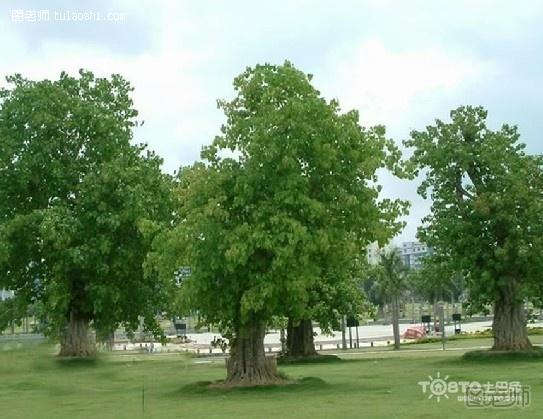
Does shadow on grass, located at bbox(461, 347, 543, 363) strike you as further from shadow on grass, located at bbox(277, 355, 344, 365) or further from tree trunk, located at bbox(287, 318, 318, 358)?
tree trunk, located at bbox(287, 318, 318, 358)

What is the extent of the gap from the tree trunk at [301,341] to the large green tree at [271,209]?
17.4 m

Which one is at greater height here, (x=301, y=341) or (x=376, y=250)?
(x=376, y=250)

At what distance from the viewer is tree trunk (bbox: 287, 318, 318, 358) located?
39.4m

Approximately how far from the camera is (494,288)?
32.1 metres

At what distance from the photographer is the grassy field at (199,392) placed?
10211 millimetres

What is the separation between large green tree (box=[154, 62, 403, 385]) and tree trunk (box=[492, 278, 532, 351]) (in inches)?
459

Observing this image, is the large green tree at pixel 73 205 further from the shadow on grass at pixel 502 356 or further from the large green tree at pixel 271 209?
the shadow on grass at pixel 502 356

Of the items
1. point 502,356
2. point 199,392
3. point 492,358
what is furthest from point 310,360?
point 199,392

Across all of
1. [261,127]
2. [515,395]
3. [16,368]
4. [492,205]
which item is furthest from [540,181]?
[16,368]

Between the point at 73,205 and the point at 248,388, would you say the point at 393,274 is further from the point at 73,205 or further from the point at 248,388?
the point at 248,388

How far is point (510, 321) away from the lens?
1267 inches

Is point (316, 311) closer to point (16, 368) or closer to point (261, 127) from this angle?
point (261, 127)

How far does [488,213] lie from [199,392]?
15.4 meters

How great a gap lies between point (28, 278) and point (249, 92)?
11040 millimetres
